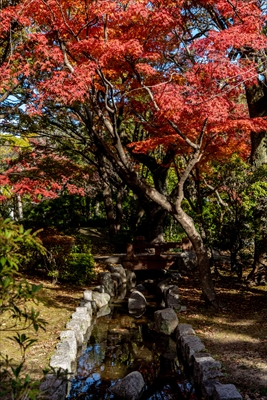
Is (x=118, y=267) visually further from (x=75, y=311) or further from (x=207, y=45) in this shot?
(x=207, y=45)

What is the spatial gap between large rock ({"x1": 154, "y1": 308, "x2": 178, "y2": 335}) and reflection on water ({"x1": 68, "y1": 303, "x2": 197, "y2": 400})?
0.14 m

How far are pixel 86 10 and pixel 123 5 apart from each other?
36.0 inches

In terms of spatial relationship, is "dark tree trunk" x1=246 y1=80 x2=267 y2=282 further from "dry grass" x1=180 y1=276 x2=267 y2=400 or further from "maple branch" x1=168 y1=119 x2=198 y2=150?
"maple branch" x1=168 y1=119 x2=198 y2=150

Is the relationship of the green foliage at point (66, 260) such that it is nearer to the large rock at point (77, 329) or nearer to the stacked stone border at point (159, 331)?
the stacked stone border at point (159, 331)

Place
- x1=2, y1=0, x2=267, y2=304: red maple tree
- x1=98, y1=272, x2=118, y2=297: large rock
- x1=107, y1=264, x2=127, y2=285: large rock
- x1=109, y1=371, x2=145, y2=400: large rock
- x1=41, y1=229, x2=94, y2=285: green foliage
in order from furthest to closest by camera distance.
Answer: x1=107, y1=264, x2=127, y2=285: large rock, x1=41, y1=229, x2=94, y2=285: green foliage, x1=98, y1=272, x2=118, y2=297: large rock, x1=2, y1=0, x2=267, y2=304: red maple tree, x1=109, y1=371, x2=145, y2=400: large rock

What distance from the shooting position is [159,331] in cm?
788

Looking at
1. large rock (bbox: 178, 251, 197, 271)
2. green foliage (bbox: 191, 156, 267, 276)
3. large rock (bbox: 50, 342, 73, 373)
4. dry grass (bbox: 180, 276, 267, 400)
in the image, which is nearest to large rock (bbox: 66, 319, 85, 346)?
large rock (bbox: 50, 342, 73, 373)

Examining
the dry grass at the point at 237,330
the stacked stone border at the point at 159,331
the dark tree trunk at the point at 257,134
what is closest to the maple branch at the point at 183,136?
the dark tree trunk at the point at 257,134

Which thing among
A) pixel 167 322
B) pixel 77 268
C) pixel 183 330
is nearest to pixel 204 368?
pixel 183 330

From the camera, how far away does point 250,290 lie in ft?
33.4

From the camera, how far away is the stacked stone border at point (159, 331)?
4610mm

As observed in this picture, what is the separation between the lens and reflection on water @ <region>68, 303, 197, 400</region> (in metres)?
5.47

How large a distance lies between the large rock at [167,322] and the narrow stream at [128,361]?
0.12 m

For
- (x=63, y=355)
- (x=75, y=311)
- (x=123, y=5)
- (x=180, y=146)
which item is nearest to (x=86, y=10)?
(x=123, y=5)
